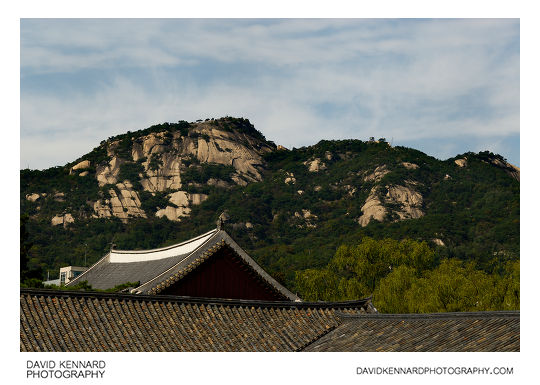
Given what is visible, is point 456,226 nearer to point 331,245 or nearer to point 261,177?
point 331,245

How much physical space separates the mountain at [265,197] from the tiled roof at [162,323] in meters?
56.8

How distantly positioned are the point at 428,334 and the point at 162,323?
6.32 m

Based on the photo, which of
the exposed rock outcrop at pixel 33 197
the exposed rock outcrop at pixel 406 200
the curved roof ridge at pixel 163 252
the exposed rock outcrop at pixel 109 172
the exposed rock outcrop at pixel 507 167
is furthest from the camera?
the exposed rock outcrop at pixel 109 172

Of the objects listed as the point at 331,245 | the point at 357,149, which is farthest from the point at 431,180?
the point at 331,245

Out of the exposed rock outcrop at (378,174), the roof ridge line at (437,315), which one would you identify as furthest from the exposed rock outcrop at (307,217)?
the roof ridge line at (437,315)

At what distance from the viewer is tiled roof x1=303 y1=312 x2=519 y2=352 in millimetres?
16516

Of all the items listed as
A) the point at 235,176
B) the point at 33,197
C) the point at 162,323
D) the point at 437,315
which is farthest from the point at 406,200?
the point at 162,323

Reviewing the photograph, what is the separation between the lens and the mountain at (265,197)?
88750 mm

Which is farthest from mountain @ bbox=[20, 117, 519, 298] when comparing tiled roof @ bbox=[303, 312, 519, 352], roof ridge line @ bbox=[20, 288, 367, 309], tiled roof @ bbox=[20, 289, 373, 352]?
tiled roof @ bbox=[303, 312, 519, 352]

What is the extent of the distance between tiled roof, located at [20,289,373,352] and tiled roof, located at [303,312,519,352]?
3.31 ft

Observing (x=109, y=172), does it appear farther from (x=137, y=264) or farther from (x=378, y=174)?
(x=137, y=264)

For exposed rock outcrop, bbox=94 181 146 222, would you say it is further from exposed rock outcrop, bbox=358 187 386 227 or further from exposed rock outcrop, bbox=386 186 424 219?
exposed rock outcrop, bbox=386 186 424 219

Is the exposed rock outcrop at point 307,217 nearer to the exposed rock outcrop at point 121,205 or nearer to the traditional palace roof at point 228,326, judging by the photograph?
the exposed rock outcrop at point 121,205

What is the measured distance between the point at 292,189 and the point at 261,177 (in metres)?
9.41
